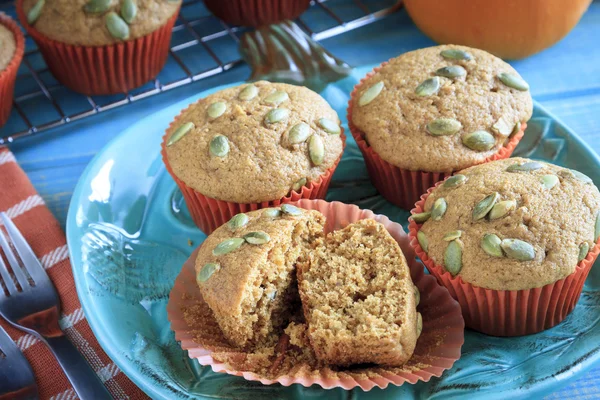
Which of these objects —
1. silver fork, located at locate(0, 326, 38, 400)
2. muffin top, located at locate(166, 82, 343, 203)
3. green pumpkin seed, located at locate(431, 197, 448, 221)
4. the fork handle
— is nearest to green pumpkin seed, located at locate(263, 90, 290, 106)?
muffin top, located at locate(166, 82, 343, 203)

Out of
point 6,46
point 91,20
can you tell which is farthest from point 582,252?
point 6,46

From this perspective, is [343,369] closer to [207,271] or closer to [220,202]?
[207,271]

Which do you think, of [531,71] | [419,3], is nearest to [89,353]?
[419,3]

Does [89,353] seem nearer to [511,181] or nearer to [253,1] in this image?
[511,181]

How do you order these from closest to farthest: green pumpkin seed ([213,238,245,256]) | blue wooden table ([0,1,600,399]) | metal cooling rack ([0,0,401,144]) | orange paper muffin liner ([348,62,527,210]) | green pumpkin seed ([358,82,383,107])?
Result: green pumpkin seed ([213,238,245,256]), orange paper muffin liner ([348,62,527,210]), green pumpkin seed ([358,82,383,107]), blue wooden table ([0,1,600,399]), metal cooling rack ([0,0,401,144])

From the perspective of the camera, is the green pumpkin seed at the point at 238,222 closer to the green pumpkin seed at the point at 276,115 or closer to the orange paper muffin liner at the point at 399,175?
the green pumpkin seed at the point at 276,115

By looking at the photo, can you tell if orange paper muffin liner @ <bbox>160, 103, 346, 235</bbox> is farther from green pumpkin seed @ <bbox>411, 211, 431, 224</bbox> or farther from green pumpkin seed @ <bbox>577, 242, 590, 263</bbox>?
green pumpkin seed @ <bbox>577, 242, 590, 263</bbox>
